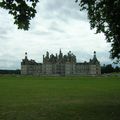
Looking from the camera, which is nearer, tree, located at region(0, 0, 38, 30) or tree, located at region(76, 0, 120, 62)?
tree, located at region(0, 0, 38, 30)

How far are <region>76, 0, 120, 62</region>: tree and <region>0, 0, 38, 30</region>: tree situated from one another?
476 inches

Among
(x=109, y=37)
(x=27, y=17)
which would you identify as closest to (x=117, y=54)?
(x=109, y=37)

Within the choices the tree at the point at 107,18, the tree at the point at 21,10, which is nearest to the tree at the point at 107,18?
the tree at the point at 107,18

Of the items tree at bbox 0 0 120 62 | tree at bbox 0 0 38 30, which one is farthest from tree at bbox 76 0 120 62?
tree at bbox 0 0 38 30

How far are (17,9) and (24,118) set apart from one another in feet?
25.7

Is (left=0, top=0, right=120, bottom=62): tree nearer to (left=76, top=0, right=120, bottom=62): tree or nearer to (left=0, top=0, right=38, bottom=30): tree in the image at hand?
(left=76, top=0, right=120, bottom=62): tree

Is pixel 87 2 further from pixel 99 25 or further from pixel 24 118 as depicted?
pixel 24 118

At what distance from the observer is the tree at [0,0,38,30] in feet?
36.2

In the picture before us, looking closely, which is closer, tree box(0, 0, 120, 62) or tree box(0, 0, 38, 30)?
tree box(0, 0, 38, 30)

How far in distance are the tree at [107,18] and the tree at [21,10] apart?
12.1m

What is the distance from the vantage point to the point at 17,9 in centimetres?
1112

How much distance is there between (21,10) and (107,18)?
1424cm

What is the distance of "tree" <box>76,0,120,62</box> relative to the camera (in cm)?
2359

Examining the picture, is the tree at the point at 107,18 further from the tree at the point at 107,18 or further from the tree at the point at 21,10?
the tree at the point at 21,10
